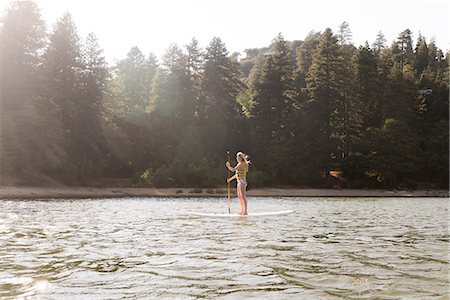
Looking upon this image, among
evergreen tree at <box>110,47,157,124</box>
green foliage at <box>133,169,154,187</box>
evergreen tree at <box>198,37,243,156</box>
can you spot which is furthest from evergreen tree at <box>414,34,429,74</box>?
green foliage at <box>133,169,154,187</box>

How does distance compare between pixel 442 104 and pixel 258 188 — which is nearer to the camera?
pixel 258 188

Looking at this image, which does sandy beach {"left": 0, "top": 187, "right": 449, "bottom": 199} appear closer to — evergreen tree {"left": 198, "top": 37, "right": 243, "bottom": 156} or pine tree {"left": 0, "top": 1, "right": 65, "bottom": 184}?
pine tree {"left": 0, "top": 1, "right": 65, "bottom": 184}

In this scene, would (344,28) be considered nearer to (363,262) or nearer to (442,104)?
(442,104)

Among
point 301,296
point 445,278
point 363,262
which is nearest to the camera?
point 301,296

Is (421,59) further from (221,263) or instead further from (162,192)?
(221,263)

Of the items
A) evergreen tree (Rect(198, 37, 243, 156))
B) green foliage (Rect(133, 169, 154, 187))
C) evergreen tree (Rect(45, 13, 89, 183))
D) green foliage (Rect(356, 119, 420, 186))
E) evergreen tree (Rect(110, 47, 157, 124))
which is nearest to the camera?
green foliage (Rect(133, 169, 154, 187))

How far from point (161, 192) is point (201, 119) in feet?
56.5

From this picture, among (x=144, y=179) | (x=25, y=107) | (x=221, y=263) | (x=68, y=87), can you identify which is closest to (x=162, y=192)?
(x=144, y=179)

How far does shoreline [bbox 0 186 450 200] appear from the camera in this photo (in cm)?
3659

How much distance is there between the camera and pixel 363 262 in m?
7.63

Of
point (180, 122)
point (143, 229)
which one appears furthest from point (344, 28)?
point (143, 229)

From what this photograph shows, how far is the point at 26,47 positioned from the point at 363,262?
149ft

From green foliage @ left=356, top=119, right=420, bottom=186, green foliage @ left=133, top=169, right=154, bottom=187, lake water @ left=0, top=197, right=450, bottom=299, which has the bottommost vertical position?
lake water @ left=0, top=197, right=450, bottom=299

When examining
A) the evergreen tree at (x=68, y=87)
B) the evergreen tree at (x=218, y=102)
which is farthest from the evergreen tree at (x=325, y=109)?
the evergreen tree at (x=68, y=87)
